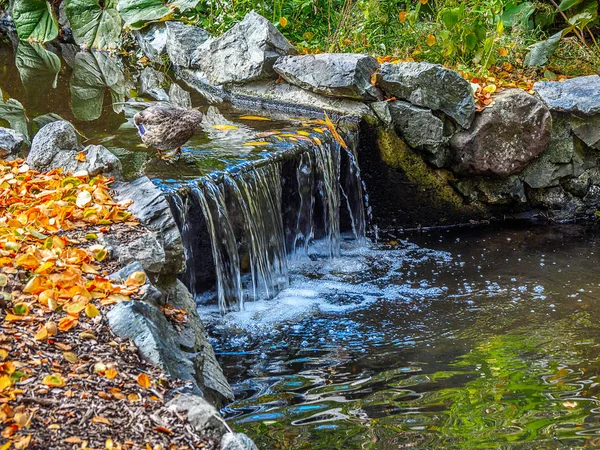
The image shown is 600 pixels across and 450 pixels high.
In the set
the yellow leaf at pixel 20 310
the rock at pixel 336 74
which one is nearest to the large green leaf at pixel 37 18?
the rock at pixel 336 74

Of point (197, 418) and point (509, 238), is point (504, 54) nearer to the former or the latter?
point (509, 238)

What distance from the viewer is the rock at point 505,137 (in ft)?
20.4

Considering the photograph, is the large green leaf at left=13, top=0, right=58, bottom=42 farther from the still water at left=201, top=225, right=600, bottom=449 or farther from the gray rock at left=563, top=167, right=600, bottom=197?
the gray rock at left=563, top=167, right=600, bottom=197

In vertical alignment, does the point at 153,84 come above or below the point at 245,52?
below

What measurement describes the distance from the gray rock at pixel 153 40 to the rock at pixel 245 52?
5.34ft

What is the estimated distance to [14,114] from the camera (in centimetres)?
675

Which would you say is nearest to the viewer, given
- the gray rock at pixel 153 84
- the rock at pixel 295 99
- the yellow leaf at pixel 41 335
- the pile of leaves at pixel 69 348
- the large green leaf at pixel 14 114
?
the pile of leaves at pixel 69 348

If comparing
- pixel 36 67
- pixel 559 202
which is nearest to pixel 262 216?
pixel 559 202

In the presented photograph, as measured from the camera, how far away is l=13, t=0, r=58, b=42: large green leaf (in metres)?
9.38

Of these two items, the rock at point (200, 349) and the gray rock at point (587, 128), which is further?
the gray rock at point (587, 128)

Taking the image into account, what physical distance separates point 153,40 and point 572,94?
5343 mm

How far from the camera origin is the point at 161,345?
2.88m

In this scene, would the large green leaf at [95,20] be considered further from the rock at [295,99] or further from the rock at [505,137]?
the rock at [505,137]

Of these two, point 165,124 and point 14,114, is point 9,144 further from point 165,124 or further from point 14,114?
point 14,114
